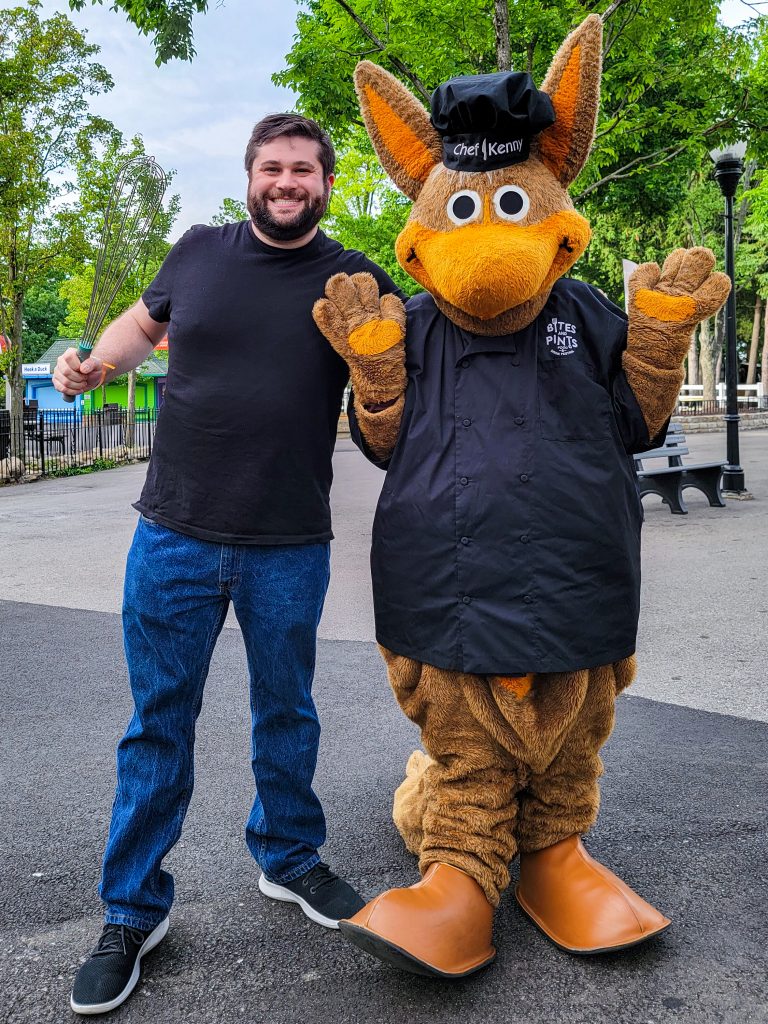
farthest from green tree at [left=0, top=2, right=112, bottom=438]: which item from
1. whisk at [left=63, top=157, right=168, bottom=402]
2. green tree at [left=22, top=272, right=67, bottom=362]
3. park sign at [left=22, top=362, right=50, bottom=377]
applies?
green tree at [left=22, top=272, right=67, bottom=362]

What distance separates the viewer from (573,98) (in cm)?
249

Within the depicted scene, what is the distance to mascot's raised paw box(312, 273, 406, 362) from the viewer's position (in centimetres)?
243

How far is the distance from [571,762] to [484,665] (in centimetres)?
45

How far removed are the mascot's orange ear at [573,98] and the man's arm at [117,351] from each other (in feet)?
4.01

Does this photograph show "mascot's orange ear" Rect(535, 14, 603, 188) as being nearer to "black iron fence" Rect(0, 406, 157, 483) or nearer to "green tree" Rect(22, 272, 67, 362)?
"black iron fence" Rect(0, 406, 157, 483)


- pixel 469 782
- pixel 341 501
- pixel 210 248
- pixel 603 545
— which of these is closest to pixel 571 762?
pixel 469 782

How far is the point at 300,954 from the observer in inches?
95.2

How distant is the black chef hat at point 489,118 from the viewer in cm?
A: 237

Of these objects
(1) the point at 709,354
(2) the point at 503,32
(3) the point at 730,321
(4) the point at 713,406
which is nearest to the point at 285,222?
(2) the point at 503,32

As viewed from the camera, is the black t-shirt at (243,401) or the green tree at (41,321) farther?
the green tree at (41,321)

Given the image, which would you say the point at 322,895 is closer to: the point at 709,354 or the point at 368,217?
the point at 368,217

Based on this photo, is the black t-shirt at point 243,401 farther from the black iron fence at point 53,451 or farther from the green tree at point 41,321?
the green tree at point 41,321

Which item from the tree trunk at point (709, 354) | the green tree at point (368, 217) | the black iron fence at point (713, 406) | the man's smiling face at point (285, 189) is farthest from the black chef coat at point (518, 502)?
the tree trunk at point (709, 354)

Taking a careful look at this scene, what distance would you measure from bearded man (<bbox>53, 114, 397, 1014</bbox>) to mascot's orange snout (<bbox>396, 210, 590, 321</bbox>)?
0.94ft
